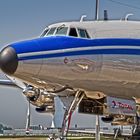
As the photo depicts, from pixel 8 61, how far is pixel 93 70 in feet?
7.61

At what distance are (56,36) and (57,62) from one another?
0.93m

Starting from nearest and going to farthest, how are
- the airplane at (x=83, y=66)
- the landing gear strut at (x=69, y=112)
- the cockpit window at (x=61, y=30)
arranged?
the airplane at (x=83, y=66) < the cockpit window at (x=61, y=30) < the landing gear strut at (x=69, y=112)

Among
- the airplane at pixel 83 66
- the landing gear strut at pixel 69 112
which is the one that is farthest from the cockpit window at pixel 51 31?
the landing gear strut at pixel 69 112

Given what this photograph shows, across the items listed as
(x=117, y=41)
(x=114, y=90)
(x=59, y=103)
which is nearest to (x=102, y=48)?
(x=117, y=41)

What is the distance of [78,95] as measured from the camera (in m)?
11.6

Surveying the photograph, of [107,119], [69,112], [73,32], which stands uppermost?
[73,32]

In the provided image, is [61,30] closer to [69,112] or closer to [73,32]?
[73,32]

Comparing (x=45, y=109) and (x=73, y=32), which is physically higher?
(x=73, y=32)

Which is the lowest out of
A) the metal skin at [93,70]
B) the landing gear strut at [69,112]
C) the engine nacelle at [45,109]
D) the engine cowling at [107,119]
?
the engine nacelle at [45,109]

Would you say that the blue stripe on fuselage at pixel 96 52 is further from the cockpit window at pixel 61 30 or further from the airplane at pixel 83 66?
the cockpit window at pixel 61 30

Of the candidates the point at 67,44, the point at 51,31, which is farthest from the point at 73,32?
the point at 51,31

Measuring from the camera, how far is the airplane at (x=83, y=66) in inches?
392

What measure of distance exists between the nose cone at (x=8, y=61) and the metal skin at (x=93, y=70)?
0.36 feet

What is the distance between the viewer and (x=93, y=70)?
10523 mm
